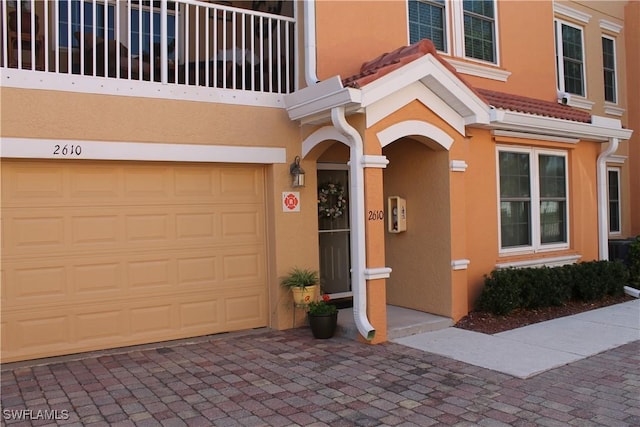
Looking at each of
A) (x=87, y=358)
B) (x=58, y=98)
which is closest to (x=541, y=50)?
(x=58, y=98)

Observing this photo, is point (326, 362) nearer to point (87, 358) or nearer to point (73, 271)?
point (87, 358)

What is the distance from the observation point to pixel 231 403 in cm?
464

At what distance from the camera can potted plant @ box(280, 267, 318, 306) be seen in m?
7.02

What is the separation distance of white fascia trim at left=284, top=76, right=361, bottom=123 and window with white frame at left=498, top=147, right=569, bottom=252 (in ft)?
10.8

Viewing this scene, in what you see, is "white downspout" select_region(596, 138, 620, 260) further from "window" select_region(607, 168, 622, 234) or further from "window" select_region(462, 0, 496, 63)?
"window" select_region(607, 168, 622, 234)

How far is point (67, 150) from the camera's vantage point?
5938 mm

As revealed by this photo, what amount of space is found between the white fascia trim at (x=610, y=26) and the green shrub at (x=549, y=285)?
6.41m

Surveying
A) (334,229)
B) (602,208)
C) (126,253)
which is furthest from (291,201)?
(602,208)

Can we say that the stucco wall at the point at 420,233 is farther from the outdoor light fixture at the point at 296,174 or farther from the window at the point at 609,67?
the window at the point at 609,67

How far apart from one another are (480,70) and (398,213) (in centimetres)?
317

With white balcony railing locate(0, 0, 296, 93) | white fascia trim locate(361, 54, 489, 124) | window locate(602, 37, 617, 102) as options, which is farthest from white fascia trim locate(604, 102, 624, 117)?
white balcony railing locate(0, 0, 296, 93)

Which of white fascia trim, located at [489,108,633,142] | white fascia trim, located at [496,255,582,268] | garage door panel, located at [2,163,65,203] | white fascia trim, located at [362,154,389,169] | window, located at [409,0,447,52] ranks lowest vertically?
white fascia trim, located at [496,255,582,268]

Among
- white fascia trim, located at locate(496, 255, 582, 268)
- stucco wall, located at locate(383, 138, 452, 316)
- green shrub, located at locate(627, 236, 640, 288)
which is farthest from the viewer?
green shrub, located at locate(627, 236, 640, 288)

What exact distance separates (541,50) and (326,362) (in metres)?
7.72
